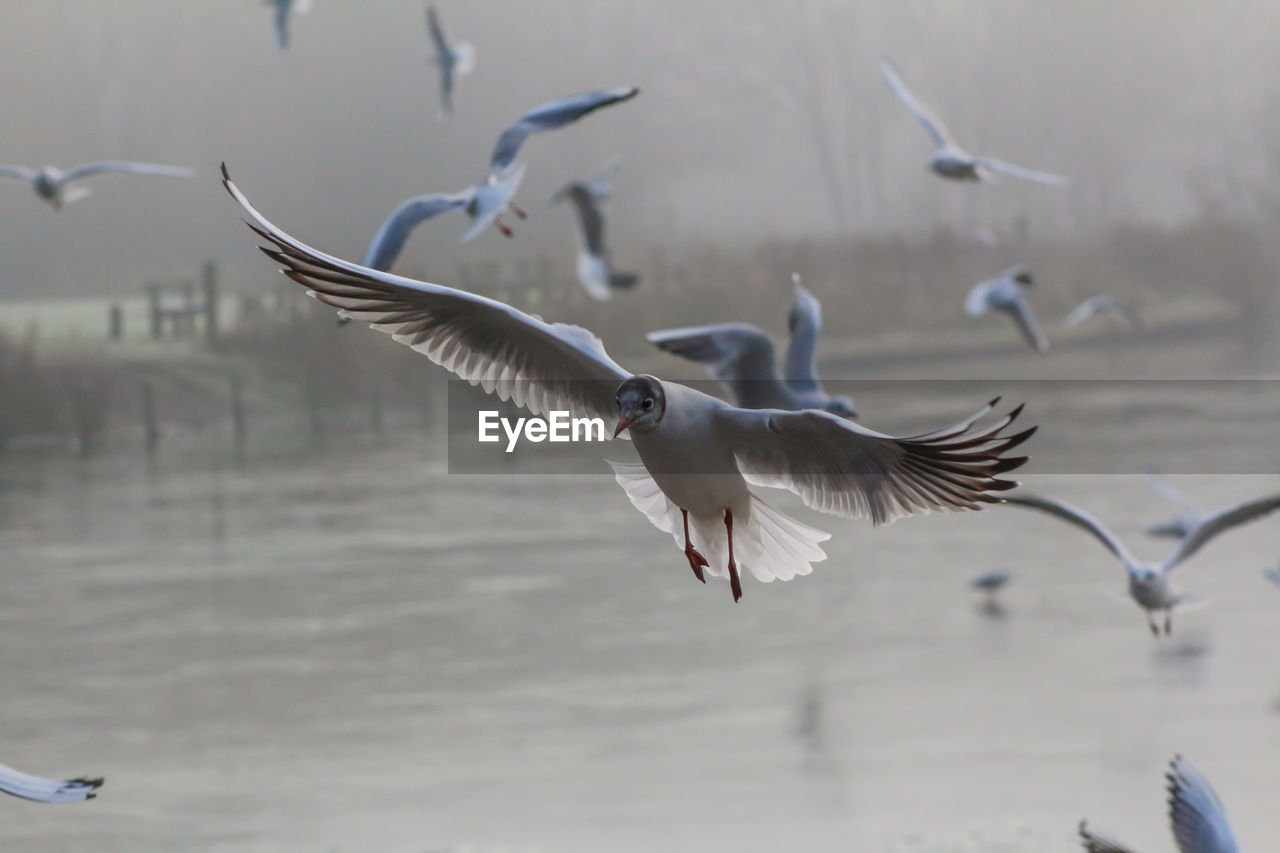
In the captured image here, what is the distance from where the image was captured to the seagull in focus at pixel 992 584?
7.86 meters

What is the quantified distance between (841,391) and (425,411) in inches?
126

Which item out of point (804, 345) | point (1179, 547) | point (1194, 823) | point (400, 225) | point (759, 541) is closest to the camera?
point (759, 541)

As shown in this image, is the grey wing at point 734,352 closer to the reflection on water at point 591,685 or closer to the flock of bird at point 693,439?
the reflection on water at point 591,685

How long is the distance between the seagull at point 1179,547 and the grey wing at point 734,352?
0.65 metres

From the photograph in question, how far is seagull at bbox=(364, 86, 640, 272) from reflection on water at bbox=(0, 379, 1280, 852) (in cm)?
171

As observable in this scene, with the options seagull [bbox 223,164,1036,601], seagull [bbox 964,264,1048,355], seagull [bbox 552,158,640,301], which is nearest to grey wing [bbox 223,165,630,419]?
seagull [bbox 223,164,1036,601]

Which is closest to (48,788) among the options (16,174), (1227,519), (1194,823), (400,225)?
(400,225)

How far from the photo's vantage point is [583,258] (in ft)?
20.6

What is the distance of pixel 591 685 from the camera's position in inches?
261

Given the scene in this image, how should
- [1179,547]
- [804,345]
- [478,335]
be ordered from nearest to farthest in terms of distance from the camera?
1. [478,335]
2. [804,345]
3. [1179,547]

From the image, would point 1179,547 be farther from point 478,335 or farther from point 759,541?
point 478,335

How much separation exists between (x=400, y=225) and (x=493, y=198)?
311mm

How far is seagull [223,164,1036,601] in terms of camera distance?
2180 millimetres

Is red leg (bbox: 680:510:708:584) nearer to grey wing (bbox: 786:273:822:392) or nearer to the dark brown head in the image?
the dark brown head
